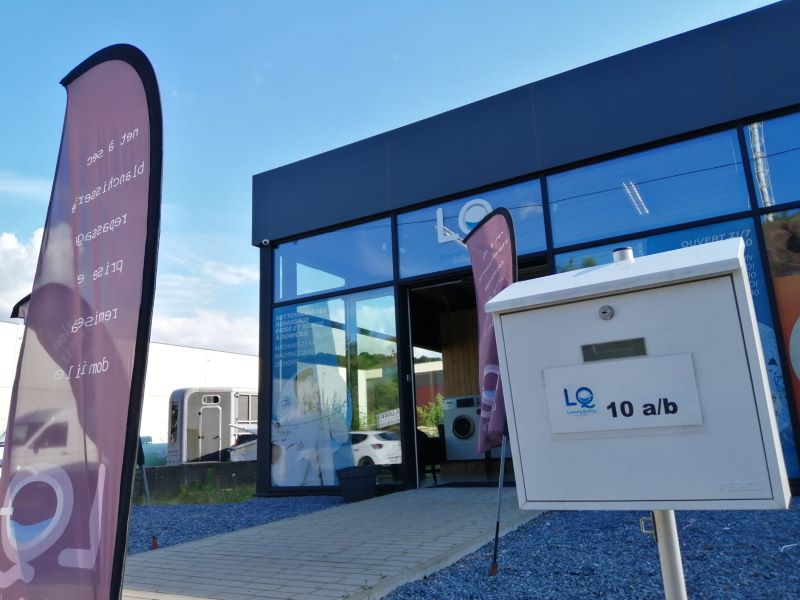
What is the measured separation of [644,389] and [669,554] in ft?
1.48

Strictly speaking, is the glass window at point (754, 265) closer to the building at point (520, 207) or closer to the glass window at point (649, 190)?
the building at point (520, 207)

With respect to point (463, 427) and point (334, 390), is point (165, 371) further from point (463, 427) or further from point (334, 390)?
point (334, 390)

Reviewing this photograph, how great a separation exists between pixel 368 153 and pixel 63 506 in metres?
6.48

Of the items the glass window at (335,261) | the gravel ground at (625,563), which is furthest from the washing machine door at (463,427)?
→ the gravel ground at (625,563)

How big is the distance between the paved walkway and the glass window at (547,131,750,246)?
3.10m

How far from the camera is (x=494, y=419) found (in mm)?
3463

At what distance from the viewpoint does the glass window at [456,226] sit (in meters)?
6.90

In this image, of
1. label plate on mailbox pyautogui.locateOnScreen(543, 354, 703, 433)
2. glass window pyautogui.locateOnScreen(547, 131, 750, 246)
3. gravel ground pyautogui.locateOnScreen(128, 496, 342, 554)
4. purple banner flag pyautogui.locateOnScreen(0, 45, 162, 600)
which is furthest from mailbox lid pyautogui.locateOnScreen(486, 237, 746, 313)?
glass window pyautogui.locateOnScreen(547, 131, 750, 246)

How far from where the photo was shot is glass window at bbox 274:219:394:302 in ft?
25.9

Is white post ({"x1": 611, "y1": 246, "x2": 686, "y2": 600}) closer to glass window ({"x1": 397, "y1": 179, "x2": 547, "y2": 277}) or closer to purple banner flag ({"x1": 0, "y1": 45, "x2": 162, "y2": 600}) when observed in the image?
purple banner flag ({"x1": 0, "y1": 45, "x2": 162, "y2": 600})

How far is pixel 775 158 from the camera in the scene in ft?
19.0

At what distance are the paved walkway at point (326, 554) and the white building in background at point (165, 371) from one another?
62.4 feet

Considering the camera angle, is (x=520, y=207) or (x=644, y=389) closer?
(x=644, y=389)

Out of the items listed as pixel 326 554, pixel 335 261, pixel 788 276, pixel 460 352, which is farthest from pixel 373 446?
pixel 788 276
